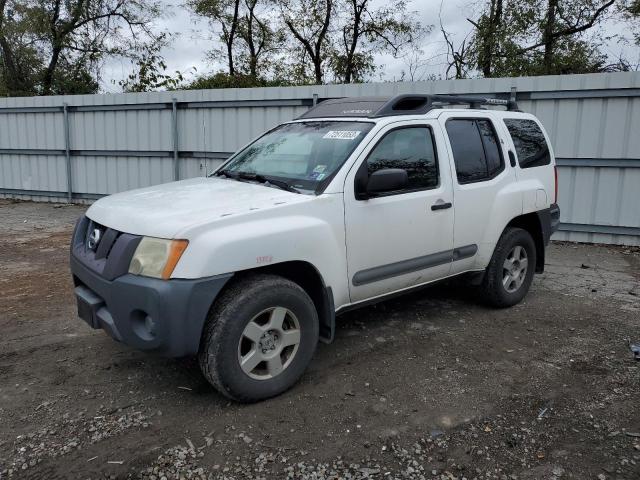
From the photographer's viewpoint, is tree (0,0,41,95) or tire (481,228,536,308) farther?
tree (0,0,41,95)

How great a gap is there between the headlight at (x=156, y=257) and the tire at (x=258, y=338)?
38 centimetres

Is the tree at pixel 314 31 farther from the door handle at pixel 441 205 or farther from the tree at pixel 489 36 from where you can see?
the door handle at pixel 441 205

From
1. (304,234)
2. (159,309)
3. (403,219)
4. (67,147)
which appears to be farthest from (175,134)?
(159,309)

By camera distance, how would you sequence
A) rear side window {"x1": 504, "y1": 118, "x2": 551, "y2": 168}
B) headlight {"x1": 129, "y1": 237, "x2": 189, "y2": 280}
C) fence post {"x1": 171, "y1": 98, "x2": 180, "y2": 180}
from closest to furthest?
headlight {"x1": 129, "y1": 237, "x2": 189, "y2": 280} < rear side window {"x1": 504, "y1": 118, "x2": 551, "y2": 168} < fence post {"x1": 171, "y1": 98, "x2": 180, "y2": 180}

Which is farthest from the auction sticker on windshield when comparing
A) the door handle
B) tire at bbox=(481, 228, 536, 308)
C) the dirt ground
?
tire at bbox=(481, 228, 536, 308)

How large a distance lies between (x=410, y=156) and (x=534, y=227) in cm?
196

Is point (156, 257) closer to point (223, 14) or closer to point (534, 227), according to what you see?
point (534, 227)

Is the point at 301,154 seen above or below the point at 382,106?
below

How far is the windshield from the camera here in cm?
382

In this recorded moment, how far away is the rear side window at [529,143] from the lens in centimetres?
524

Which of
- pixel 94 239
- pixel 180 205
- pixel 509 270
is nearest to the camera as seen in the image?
pixel 180 205

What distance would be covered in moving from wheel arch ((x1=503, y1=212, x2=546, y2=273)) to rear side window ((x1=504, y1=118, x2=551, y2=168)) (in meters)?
0.50

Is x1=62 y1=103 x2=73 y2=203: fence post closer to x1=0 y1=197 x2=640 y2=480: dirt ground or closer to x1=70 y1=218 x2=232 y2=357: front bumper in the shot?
x1=0 y1=197 x2=640 y2=480: dirt ground

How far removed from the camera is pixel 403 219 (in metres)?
4.02
